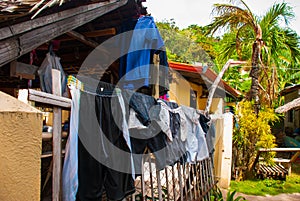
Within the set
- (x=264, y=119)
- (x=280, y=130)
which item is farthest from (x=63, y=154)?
(x=280, y=130)

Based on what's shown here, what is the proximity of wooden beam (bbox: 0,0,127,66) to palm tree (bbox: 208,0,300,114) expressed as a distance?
20.0ft

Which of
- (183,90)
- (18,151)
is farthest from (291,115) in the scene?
(18,151)

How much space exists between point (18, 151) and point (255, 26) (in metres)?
8.76

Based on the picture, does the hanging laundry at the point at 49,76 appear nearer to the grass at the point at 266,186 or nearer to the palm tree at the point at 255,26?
the grass at the point at 266,186

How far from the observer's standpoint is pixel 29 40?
2.37 metres

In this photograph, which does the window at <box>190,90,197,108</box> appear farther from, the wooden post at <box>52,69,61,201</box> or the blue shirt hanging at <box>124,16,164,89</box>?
the wooden post at <box>52,69,61,201</box>

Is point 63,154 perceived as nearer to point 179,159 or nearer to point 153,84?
point 179,159

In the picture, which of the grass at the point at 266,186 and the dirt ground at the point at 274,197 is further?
the grass at the point at 266,186

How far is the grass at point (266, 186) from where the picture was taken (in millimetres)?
7077

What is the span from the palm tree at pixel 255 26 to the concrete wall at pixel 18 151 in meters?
8.20

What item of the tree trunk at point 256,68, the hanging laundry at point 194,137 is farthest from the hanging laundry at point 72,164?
the tree trunk at point 256,68

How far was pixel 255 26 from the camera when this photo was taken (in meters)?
8.29

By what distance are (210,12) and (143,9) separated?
453 cm

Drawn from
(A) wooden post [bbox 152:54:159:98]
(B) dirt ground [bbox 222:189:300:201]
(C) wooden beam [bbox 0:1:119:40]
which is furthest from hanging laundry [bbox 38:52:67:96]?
(B) dirt ground [bbox 222:189:300:201]
